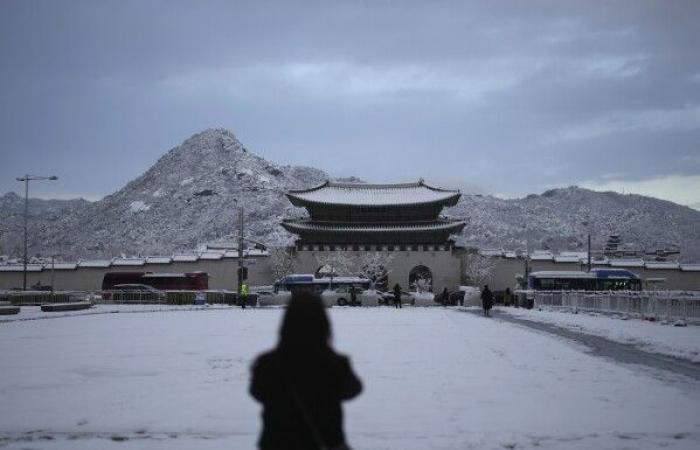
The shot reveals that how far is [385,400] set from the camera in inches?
326

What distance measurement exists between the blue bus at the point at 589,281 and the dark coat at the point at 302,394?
163 feet

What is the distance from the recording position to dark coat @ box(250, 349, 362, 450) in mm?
3234

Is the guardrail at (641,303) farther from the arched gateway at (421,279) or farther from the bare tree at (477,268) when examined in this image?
the bare tree at (477,268)

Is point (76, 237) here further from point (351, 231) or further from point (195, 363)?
point (195, 363)

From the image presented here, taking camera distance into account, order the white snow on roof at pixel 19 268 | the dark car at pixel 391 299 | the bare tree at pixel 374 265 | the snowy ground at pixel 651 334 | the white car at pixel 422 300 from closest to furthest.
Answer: the snowy ground at pixel 651 334
the dark car at pixel 391 299
the white car at pixel 422 300
the white snow on roof at pixel 19 268
the bare tree at pixel 374 265

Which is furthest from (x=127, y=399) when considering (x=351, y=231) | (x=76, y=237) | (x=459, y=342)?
(x=76, y=237)

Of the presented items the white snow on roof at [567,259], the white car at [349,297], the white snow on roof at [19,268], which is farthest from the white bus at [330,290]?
the white snow on roof at [19,268]

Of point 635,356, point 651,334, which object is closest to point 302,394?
point 635,356

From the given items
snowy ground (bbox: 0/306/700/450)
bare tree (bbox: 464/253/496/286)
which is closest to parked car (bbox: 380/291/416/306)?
bare tree (bbox: 464/253/496/286)

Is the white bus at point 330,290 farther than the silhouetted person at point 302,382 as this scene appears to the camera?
Yes

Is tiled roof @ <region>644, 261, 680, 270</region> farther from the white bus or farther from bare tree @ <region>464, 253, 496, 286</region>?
the white bus

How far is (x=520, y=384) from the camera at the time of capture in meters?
9.60

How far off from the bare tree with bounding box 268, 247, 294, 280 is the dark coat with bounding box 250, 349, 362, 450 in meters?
59.5

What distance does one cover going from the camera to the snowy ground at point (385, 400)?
6426 mm
